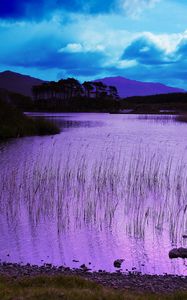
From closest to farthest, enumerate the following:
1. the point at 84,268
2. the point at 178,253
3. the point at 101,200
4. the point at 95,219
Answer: the point at 84,268
the point at 178,253
the point at 95,219
the point at 101,200

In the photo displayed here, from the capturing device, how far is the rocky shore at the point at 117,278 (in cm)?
839

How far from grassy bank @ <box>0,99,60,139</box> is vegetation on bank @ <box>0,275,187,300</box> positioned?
32164 mm

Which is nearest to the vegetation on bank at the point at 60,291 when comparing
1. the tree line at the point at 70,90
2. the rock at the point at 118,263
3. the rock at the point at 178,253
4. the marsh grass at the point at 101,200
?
the rock at the point at 118,263

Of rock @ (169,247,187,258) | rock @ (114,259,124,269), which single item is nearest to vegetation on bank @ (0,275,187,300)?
rock @ (114,259,124,269)

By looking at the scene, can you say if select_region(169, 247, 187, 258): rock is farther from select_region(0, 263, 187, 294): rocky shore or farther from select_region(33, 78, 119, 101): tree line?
select_region(33, 78, 119, 101): tree line

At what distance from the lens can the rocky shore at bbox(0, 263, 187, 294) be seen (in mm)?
8391

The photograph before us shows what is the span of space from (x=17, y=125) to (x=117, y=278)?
3505 cm

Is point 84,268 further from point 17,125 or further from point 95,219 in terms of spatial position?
point 17,125

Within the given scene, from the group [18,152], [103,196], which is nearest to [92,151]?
[18,152]

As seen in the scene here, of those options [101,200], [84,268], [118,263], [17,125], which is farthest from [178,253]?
[17,125]

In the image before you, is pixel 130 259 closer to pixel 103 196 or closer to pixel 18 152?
pixel 103 196

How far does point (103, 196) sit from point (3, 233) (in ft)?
16.1

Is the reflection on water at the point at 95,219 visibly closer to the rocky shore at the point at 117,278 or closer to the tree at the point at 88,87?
the rocky shore at the point at 117,278

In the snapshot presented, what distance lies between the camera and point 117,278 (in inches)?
356
